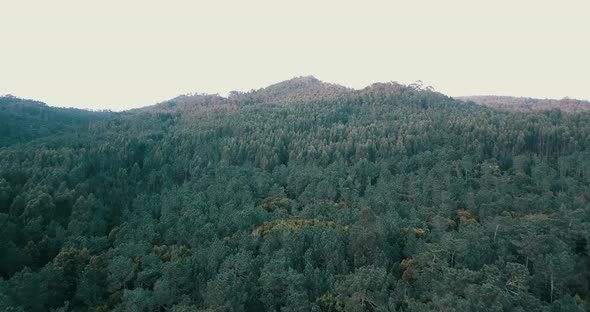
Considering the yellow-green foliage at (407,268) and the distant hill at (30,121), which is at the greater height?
the distant hill at (30,121)

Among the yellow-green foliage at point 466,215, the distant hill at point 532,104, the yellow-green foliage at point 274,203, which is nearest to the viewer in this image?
the yellow-green foliage at point 466,215

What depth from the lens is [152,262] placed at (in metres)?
27.8

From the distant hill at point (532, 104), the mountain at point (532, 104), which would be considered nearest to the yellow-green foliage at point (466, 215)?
the mountain at point (532, 104)

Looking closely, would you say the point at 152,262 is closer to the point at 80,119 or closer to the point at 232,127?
the point at 232,127

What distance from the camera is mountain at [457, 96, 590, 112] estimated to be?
333ft

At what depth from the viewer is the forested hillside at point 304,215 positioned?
22.5 m

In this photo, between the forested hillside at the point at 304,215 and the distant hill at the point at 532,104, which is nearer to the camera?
the forested hillside at the point at 304,215

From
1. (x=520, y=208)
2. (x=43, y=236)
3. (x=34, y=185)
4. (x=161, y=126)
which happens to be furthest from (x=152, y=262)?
(x=161, y=126)

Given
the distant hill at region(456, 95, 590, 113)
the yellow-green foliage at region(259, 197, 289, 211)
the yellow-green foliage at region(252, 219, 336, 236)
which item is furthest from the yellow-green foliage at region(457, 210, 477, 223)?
the distant hill at region(456, 95, 590, 113)

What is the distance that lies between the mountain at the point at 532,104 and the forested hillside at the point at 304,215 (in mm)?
34316

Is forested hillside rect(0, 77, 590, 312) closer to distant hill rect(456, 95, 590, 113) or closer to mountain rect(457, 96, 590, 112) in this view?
mountain rect(457, 96, 590, 112)

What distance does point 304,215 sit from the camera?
37.7 meters

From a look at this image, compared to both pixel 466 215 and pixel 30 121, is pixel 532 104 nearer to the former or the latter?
pixel 466 215

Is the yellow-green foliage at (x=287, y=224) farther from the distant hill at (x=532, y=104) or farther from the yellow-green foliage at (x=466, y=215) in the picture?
the distant hill at (x=532, y=104)
